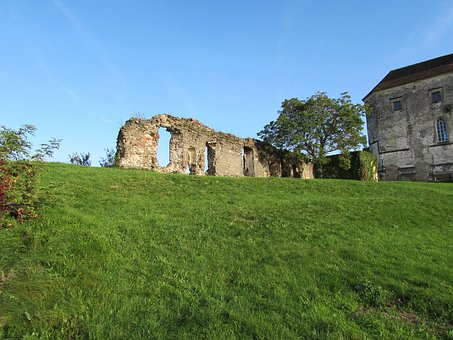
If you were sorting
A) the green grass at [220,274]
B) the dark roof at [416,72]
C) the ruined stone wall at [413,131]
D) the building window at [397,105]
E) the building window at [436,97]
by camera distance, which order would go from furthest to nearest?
the building window at [397,105] < the dark roof at [416,72] < the building window at [436,97] < the ruined stone wall at [413,131] < the green grass at [220,274]

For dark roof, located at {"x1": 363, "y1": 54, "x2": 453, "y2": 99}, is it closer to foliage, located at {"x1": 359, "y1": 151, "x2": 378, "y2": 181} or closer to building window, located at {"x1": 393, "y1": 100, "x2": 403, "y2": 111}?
building window, located at {"x1": 393, "y1": 100, "x2": 403, "y2": 111}

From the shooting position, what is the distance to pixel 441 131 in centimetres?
3234

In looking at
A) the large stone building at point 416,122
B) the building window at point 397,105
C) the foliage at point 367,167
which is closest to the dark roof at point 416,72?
the large stone building at point 416,122

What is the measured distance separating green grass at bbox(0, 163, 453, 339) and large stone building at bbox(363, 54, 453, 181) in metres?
26.8

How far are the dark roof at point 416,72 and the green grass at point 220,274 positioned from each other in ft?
97.7

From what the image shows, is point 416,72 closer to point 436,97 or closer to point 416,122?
point 436,97

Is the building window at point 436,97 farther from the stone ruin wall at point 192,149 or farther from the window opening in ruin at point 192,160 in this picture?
the window opening in ruin at point 192,160

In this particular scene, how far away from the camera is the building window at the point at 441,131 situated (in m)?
32.1

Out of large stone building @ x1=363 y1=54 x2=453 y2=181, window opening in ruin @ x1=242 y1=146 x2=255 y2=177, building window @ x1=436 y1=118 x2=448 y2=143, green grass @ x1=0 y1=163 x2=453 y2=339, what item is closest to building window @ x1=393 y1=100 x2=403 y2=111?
large stone building @ x1=363 y1=54 x2=453 y2=181

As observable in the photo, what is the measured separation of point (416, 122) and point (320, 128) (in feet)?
36.8

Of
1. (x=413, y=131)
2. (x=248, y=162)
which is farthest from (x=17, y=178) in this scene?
(x=413, y=131)

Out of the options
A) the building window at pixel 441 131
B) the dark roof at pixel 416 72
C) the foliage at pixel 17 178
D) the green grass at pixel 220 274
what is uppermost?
the dark roof at pixel 416 72

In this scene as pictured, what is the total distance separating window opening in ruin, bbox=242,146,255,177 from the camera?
1081 inches

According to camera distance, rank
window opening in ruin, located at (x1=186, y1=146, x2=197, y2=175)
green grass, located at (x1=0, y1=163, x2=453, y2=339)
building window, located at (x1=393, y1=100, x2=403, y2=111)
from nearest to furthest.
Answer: green grass, located at (x1=0, y1=163, x2=453, y2=339), window opening in ruin, located at (x1=186, y1=146, x2=197, y2=175), building window, located at (x1=393, y1=100, x2=403, y2=111)
